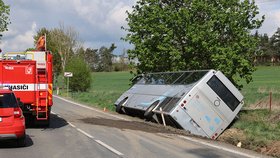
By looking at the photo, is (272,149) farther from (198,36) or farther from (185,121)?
(198,36)

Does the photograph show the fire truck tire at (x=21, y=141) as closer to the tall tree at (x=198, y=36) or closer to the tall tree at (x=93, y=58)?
the tall tree at (x=198, y=36)

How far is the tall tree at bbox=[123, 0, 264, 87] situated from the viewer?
24.7m

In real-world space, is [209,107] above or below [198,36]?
below

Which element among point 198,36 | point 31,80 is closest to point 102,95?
point 198,36

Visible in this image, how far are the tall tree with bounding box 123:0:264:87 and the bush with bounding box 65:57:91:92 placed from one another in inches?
1209

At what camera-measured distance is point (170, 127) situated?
62.3 ft

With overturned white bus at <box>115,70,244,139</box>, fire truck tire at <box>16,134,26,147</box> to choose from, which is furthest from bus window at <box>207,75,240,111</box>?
fire truck tire at <box>16,134,26,147</box>

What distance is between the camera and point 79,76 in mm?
57438

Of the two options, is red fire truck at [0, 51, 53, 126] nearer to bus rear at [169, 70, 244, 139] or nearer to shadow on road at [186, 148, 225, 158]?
bus rear at [169, 70, 244, 139]

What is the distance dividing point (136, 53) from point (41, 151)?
56.2ft

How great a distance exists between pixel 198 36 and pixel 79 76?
35.1 metres

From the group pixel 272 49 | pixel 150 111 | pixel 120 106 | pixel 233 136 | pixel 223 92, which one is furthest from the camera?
pixel 272 49

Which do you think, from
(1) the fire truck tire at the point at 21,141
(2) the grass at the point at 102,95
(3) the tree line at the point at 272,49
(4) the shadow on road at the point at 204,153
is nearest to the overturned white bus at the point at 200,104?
(4) the shadow on road at the point at 204,153

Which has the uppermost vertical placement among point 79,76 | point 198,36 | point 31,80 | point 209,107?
point 198,36
